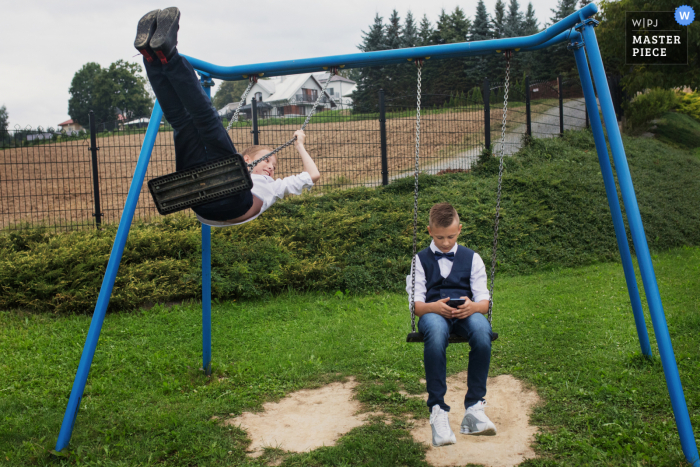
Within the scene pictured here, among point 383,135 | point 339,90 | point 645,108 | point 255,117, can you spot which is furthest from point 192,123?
point 339,90

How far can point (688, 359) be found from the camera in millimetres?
3834

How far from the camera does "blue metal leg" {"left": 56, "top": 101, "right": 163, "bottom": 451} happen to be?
3090mm

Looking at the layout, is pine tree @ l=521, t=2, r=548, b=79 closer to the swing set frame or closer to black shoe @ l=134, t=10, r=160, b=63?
the swing set frame

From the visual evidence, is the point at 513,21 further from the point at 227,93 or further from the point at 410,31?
the point at 227,93

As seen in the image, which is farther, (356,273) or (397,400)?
(356,273)

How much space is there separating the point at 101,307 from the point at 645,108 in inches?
722

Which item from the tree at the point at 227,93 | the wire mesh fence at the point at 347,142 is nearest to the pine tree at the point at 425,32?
the wire mesh fence at the point at 347,142

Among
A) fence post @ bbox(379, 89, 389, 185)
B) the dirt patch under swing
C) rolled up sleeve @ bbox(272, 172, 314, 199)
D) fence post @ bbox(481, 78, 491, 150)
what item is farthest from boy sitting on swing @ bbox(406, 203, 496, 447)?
fence post @ bbox(481, 78, 491, 150)

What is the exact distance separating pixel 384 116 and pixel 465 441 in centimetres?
716

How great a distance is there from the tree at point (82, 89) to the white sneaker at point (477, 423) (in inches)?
2580

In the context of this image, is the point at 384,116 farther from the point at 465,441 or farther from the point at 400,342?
the point at 465,441

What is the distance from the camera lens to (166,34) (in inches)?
104

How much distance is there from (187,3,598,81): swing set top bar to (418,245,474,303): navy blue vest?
4.91ft

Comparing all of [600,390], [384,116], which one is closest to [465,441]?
[600,390]
